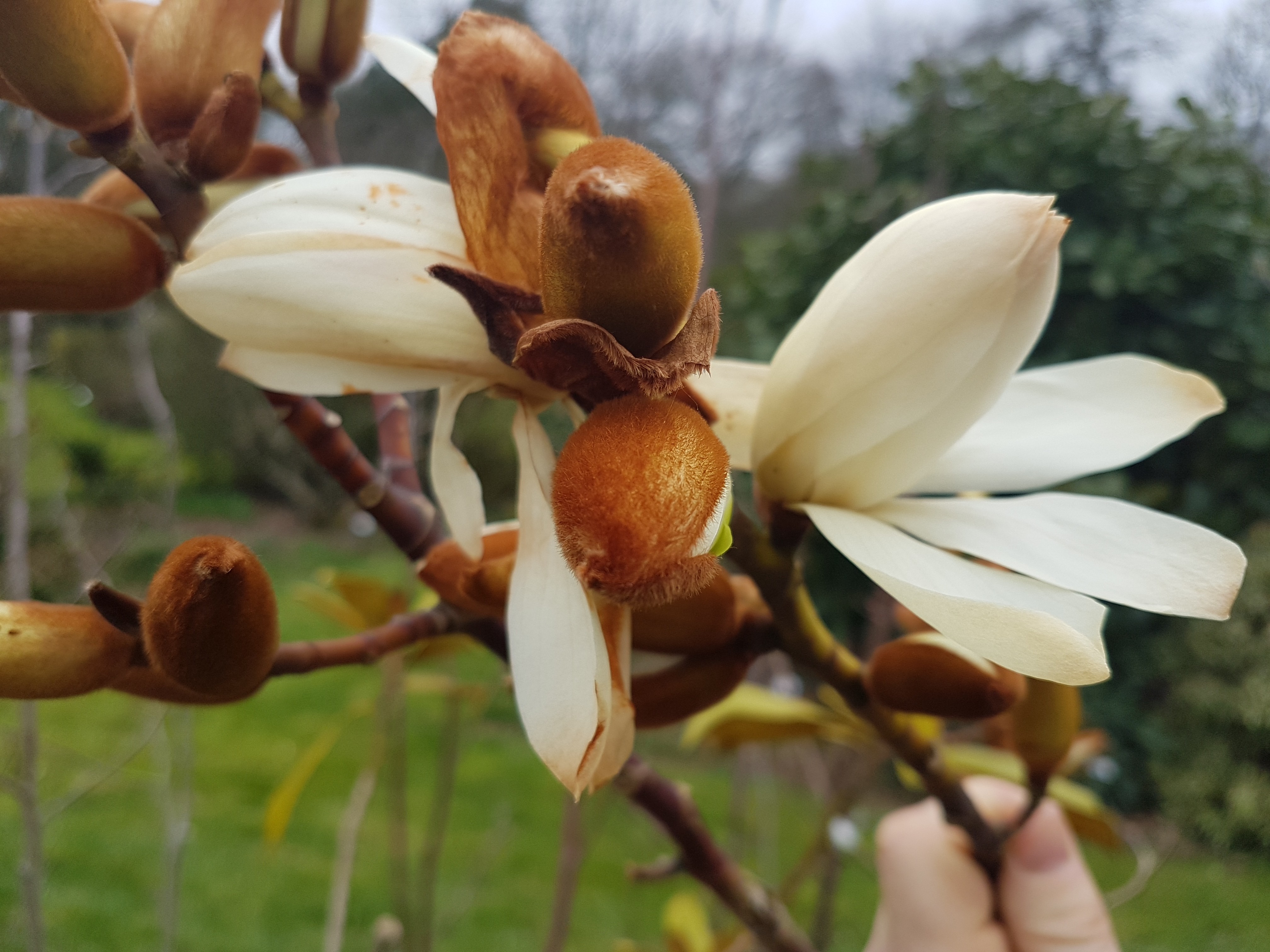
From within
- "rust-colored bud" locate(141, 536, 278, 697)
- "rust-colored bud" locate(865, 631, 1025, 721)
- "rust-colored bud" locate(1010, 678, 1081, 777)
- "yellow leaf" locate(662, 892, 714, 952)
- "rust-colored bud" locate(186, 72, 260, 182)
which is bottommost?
"yellow leaf" locate(662, 892, 714, 952)

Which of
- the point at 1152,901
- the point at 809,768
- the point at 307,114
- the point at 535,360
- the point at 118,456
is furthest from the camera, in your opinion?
the point at 118,456

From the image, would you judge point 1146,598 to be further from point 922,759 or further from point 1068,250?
point 1068,250

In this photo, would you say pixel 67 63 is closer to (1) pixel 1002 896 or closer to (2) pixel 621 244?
(2) pixel 621 244

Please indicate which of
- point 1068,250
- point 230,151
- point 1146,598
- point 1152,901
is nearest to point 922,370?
point 1146,598

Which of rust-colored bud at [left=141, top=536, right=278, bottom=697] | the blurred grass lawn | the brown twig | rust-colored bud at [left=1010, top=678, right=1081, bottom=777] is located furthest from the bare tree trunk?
rust-colored bud at [left=141, top=536, right=278, bottom=697]

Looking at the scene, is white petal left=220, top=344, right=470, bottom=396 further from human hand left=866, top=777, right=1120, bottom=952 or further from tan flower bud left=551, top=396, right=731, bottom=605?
human hand left=866, top=777, right=1120, bottom=952

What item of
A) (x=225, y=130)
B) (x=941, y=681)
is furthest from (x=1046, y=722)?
(x=225, y=130)
